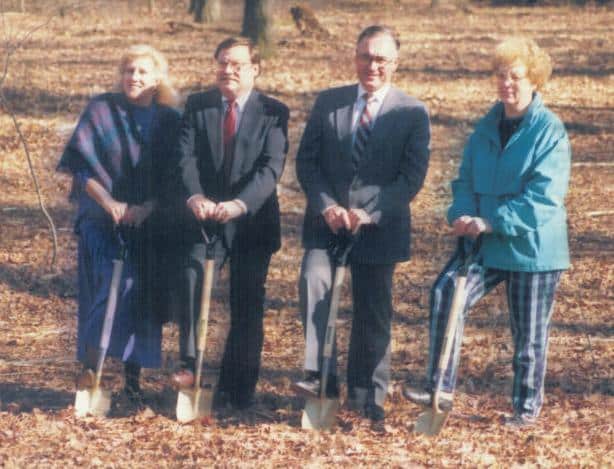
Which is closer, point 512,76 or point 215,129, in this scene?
point 512,76

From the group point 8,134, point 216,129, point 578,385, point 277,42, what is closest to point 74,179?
point 216,129

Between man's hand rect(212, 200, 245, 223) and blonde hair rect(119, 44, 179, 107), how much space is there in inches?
27.6

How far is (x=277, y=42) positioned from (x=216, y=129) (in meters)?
19.0

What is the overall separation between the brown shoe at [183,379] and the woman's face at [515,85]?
210 centimetres

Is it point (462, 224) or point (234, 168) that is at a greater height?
point (234, 168)

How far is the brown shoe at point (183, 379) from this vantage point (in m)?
6.59

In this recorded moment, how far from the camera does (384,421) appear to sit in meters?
6.68

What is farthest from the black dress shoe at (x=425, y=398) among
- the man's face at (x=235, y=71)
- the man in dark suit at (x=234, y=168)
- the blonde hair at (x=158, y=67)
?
the blonde hair at (x=158, y=67)

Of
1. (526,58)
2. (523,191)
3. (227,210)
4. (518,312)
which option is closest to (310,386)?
(227,210)

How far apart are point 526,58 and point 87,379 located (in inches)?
109

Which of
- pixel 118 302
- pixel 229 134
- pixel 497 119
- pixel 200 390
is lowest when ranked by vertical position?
pixel 200 390

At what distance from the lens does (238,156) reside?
21.7 ft

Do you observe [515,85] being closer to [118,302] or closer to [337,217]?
[337,217]

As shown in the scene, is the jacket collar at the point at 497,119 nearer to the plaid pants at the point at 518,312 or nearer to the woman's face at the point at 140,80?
the plaid pants at the point at 518,312
